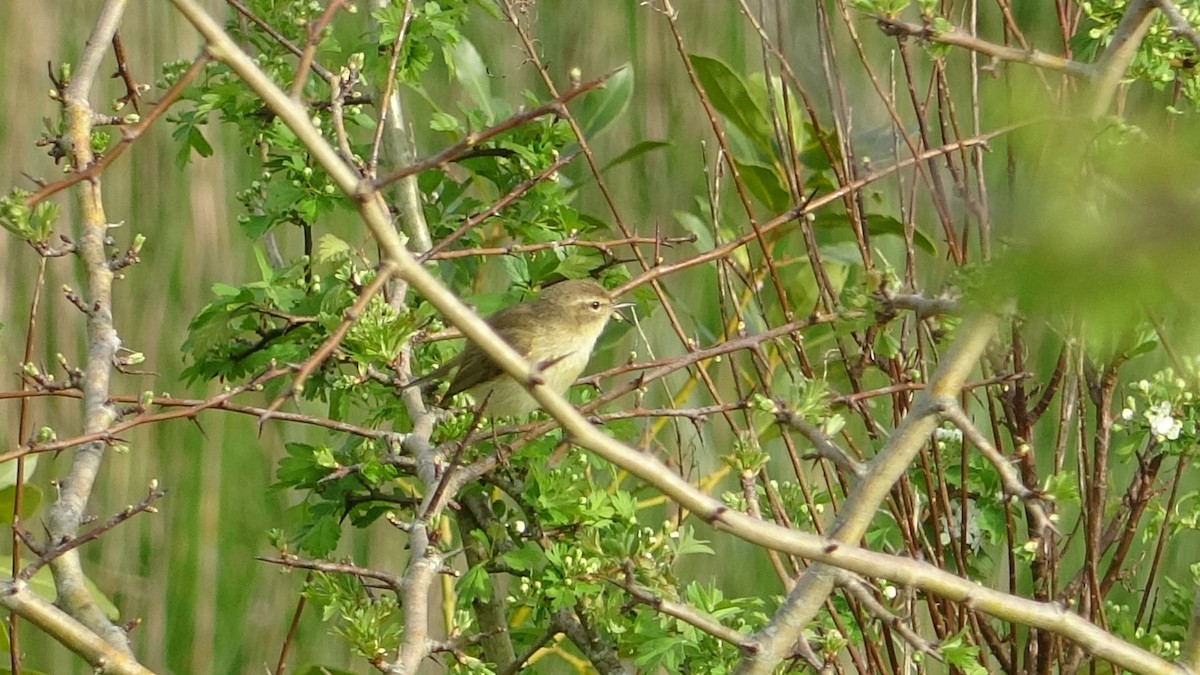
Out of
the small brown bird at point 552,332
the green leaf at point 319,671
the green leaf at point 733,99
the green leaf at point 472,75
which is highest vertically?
the green leaf at point 472,75

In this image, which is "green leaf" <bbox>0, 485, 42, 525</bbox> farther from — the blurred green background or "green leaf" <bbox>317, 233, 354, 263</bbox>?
the blurred green background

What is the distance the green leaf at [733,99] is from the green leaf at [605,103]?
0.37 ft

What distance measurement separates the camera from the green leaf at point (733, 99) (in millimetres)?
1973

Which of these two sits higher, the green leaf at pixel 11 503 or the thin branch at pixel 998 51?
the thin branch at pixel 998 51

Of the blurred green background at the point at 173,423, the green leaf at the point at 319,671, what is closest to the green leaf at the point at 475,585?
the green leaf at the point at 319,671

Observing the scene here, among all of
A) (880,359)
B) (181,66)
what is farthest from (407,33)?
(880,359)

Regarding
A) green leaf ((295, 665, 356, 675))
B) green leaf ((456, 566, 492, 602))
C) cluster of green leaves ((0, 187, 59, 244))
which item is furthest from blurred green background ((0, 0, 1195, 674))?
cluster of green leaves ((0, 187, 59, 244))

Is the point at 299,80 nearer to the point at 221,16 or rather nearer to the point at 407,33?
the point at 407,33

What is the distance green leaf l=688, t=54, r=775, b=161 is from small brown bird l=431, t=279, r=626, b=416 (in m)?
0.33

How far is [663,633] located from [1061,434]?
1.74ft

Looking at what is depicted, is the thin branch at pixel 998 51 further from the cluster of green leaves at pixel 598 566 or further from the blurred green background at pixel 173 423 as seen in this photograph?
the blurred green background at pixel 173 423

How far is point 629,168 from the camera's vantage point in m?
2.99

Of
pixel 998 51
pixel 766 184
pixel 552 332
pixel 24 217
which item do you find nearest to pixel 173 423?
pixel 552 332

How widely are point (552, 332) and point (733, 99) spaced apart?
570 millimetres
